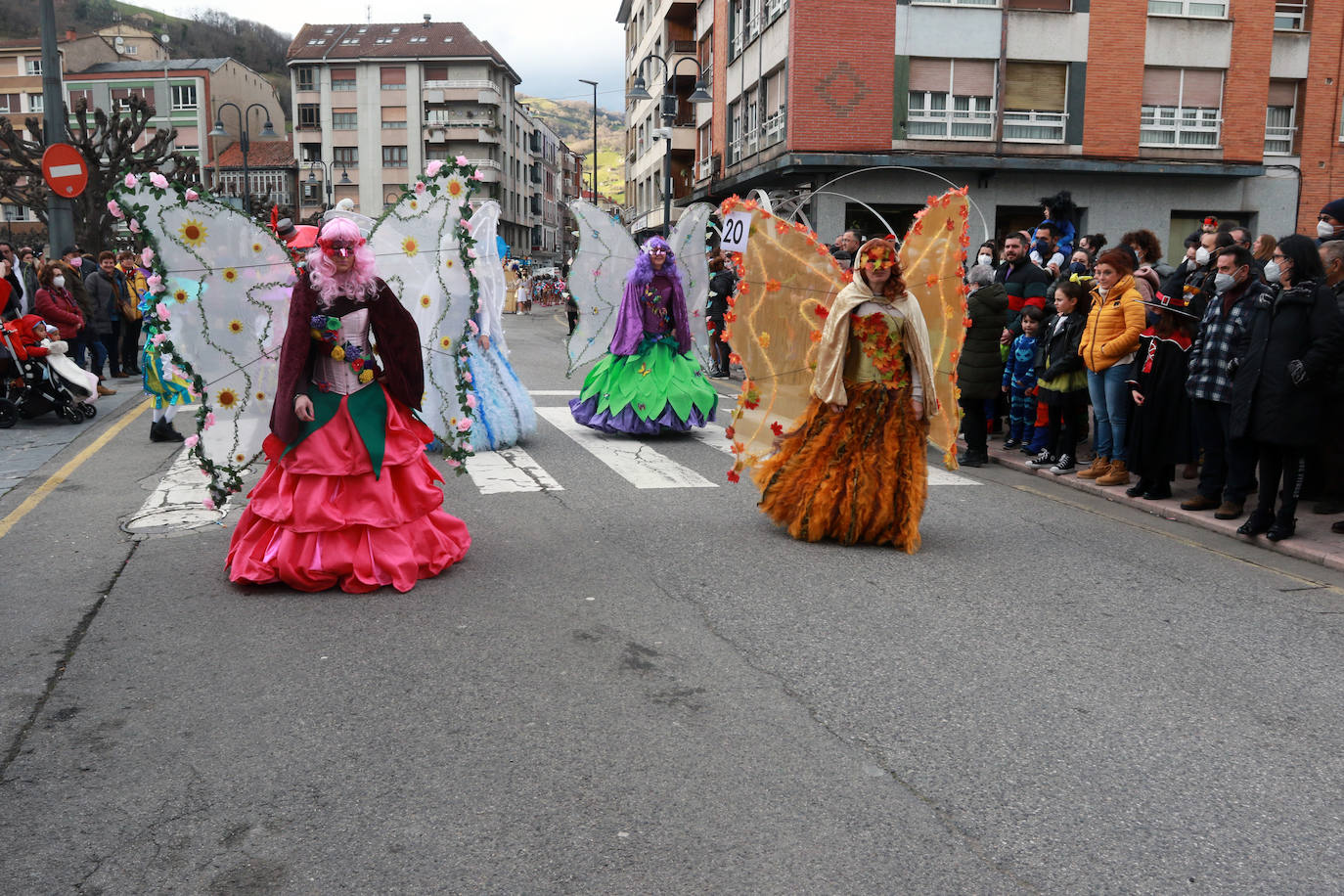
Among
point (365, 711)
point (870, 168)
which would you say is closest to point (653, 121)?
point (870, 168)

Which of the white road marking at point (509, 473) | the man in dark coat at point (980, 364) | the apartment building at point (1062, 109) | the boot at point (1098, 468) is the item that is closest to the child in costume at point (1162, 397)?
the boot at point (1098, 468)

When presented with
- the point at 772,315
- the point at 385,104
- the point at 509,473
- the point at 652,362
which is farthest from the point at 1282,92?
the point at 385,104

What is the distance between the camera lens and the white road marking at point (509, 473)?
8625 mm

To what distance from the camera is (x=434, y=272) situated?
6688 mm

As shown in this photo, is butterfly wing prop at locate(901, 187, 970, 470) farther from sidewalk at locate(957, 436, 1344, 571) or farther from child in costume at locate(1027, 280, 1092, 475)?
child in costume at locate(1027, 280, 1092, 475)

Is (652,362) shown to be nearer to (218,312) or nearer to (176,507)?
(176,507)

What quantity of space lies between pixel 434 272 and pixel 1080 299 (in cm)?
586

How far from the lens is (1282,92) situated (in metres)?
29.4

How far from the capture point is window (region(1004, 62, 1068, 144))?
27484 millimetres

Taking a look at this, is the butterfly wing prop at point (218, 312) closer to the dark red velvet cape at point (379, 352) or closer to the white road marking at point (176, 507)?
the dark red velvet cape at point (379, 352)

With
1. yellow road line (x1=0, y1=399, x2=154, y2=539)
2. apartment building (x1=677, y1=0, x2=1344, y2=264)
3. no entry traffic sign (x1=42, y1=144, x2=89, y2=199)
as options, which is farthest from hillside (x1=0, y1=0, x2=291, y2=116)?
yellow road line (x1=0, y1=399, x2=154, y2=539)

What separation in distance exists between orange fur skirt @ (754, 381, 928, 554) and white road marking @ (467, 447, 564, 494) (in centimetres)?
232

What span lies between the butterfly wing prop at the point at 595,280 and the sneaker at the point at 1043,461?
185 inches

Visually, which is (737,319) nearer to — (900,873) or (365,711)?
(365,711)
